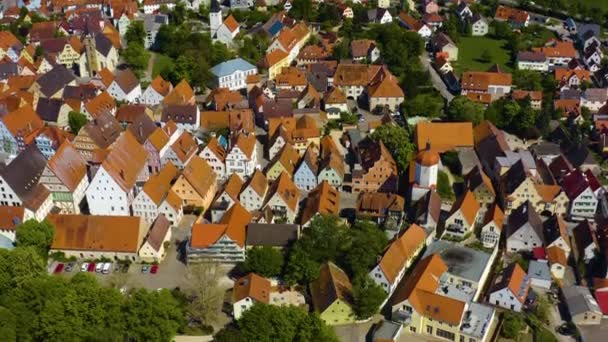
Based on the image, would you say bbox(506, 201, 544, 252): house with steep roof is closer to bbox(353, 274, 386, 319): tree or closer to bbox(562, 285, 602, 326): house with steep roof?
bbox(562, 285, 602, 326): house with steep roof

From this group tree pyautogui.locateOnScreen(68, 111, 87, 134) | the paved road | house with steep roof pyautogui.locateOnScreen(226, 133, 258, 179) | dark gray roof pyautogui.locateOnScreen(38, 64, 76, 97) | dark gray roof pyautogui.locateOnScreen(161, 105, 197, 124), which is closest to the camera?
house with steep roof pyautogui.locateOnScreen(226, 133, 258, 179)

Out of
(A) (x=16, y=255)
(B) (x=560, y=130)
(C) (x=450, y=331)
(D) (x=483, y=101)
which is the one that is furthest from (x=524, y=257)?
(A) (x=16, y=255)

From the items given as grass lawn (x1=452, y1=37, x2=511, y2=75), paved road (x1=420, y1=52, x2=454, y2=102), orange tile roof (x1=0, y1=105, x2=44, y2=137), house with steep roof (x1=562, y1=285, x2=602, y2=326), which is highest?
orange tile roof (x1=0, y1=105, x2=44, y2=137)

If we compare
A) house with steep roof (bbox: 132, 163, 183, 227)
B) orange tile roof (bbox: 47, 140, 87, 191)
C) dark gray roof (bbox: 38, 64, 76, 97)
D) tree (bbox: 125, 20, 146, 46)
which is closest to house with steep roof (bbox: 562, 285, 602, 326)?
house with steep roof (bbox: 132, 163, 183, 227)

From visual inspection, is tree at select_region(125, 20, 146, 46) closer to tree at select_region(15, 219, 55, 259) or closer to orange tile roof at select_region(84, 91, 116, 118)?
orange tile roof at select_region(84, 91, 116, 118)

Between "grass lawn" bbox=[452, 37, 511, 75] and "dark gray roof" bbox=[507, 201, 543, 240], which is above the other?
"dark gray roof" bbox=[507, 201, 543, 240]

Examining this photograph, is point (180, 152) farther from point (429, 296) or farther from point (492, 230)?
point (492, 230)

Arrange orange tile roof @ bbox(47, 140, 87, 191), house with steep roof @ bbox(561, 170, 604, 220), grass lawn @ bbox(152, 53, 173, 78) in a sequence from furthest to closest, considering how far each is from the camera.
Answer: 1. grass lawn @ bbox(152, 53, 173, 78)
2. house with steep roof @ bbox(561, 170, 604, 220)
3. orange tile roof @ bbox(47, 140, 87, 191)

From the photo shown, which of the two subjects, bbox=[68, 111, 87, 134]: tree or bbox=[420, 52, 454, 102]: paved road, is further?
bbox=[420, 52, 454, 102]: paved road
